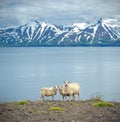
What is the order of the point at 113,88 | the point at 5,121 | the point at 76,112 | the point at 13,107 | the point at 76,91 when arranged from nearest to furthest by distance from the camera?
1. the point at 5,121
2. the point at 76,112
3. the point at 13,107
4. the point at 76,91
5. the point at 113,88

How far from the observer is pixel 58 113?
53.3 ft

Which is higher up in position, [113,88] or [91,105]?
[91,105]

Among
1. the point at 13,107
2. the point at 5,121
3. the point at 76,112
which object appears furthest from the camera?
the point at 13,107

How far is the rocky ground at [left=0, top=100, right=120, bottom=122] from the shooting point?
49.5 ft

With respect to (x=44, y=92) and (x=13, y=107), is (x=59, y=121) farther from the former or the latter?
(x=44, y=92)

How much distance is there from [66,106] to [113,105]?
254cm

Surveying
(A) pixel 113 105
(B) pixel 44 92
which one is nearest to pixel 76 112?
(A) pixel 113 105

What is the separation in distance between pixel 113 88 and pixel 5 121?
48.0 meters

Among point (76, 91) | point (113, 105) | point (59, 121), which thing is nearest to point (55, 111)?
point (59, 121)

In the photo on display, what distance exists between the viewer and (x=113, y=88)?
201 feet

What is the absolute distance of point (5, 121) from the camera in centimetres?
1477

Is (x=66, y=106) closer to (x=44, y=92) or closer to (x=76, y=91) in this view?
(x=76, y=91)

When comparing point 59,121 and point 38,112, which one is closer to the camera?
point 59,121

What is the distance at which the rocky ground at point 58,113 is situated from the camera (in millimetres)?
15102
